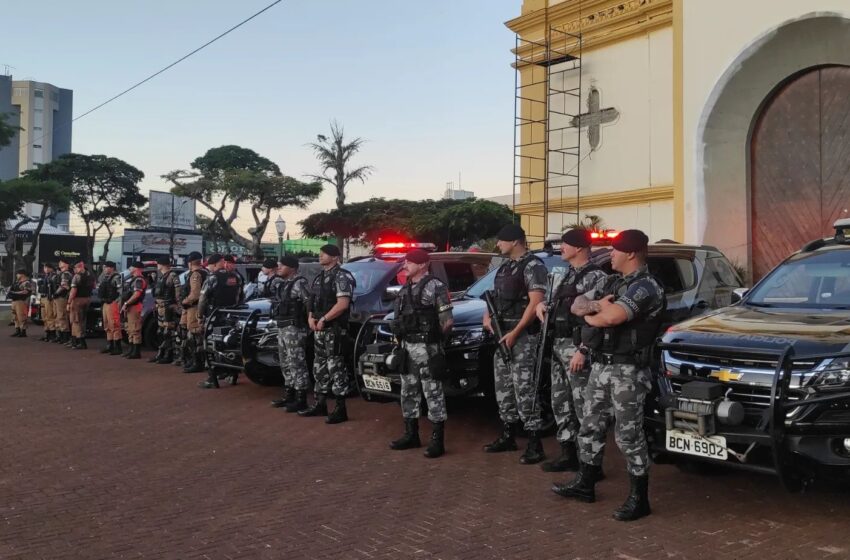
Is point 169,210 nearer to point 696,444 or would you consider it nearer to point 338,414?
point 338,414

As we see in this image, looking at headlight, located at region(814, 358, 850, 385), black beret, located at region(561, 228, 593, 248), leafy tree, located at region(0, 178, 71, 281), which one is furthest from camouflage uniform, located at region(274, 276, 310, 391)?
leafy tree, located at region(0, 178, 71, 281)

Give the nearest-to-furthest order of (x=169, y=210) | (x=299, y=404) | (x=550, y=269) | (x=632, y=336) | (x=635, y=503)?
(x=632, y=336) < (x=635, y=503) < (x=550, y=269) < (x=299, y=404) < (x=169, y=210)

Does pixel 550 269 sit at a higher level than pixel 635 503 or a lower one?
higher

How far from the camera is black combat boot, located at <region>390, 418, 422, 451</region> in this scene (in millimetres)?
6484

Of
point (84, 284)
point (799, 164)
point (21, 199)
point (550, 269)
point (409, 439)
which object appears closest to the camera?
point (409, 439)

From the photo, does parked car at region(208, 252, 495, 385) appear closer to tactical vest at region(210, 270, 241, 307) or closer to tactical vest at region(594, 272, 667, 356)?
tactical vest at region(210, 270, 241, 307)

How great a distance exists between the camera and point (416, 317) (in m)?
6.25

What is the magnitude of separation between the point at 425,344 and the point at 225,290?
526cm

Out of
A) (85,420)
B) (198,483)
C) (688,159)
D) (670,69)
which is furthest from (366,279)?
(670,69)

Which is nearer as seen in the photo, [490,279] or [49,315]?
[490,279]

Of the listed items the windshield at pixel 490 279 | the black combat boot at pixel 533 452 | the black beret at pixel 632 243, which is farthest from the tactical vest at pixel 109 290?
the black beret at pixel 632 243

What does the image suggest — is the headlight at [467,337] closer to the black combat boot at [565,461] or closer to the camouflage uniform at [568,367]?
the camouflage uniform at [568,367]

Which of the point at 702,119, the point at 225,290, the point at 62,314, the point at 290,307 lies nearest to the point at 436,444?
the point at 290,307

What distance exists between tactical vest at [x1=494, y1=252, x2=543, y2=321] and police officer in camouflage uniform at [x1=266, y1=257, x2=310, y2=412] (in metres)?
2.47
